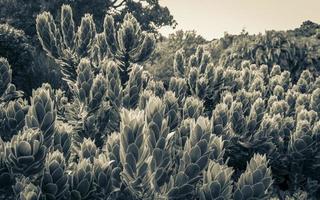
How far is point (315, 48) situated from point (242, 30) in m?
4.05

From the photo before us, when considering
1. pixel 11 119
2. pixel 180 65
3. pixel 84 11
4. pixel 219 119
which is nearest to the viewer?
pixel 11 119

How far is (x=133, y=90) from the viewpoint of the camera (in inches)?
236

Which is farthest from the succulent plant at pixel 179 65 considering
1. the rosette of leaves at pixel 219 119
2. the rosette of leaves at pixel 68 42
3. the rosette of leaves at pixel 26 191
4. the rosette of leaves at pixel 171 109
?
the rosette of leaves at pixel 26 191

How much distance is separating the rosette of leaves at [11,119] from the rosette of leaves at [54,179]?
884 millimetres

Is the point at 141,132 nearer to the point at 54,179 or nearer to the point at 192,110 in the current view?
the point at 54,179

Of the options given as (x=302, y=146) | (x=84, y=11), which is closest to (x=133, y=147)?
(x=302, y=146)

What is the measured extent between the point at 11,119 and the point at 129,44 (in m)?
2.76

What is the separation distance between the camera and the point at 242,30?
2008cm

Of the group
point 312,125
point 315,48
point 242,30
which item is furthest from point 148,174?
point 242,30

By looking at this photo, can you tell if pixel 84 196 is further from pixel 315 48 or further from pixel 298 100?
pixel 315 48

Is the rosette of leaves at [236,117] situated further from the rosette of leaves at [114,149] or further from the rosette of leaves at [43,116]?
the rosette of leaves at [43,116]

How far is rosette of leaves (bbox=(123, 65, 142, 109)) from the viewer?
19.5 feet

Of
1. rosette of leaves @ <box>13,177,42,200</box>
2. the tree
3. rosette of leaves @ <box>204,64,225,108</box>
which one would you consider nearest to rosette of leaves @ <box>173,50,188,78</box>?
rosette of leaves @ <box>204,64,225,108</box>

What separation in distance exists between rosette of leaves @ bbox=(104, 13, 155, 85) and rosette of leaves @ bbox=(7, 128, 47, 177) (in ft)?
10.8
